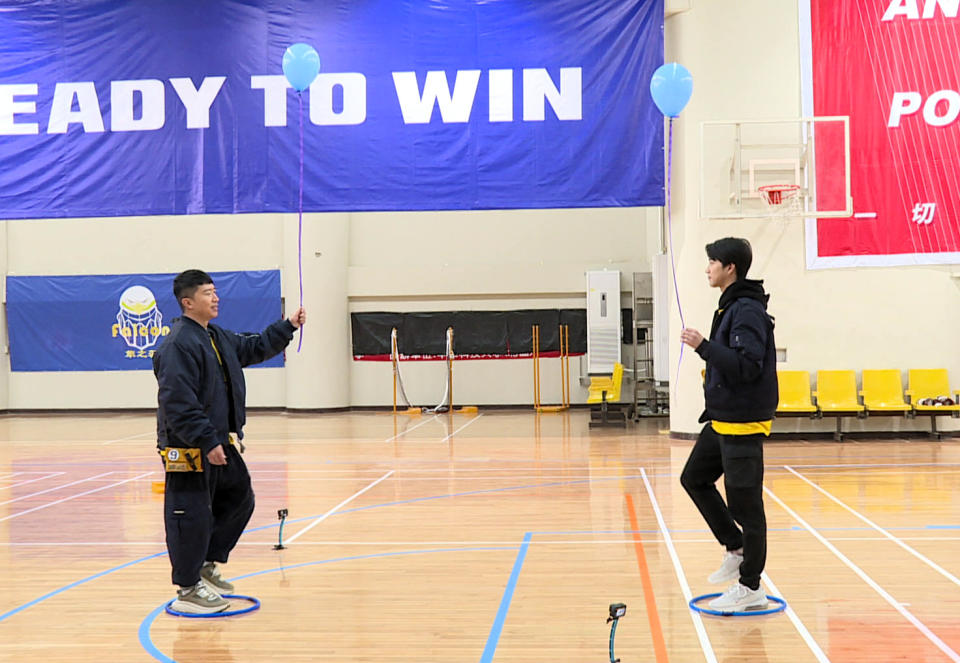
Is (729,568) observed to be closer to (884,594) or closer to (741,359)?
(884,594)

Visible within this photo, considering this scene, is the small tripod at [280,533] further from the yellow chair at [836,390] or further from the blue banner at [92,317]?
the blue banner at [92,317]

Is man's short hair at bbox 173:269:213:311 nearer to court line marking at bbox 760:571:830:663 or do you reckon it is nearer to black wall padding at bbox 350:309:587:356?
court line marking at bbox 760:571:830:663

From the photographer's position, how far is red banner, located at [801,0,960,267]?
1271cm

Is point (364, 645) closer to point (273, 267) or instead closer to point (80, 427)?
point (80, 427)

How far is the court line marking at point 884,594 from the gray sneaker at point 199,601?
3.53 meters

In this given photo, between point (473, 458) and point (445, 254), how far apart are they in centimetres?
946

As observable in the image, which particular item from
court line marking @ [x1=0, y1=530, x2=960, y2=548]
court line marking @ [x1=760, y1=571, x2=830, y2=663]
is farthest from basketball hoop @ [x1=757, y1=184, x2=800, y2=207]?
court line marking @ [x1=760, y1=571, x2=830, y2=663]

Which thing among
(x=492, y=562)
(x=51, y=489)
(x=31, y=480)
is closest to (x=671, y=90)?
(x=492, y=562)

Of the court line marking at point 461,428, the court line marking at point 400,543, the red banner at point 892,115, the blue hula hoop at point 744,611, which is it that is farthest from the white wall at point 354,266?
the blue hula hoop at point 744,611

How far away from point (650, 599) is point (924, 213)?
31.1ft

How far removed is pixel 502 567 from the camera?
6355 millimetres

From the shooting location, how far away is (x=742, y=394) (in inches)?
189

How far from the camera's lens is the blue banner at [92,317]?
2158 centimetres

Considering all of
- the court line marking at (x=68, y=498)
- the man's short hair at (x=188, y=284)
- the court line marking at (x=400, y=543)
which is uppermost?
the man's short hair at (x=188, y=284)
